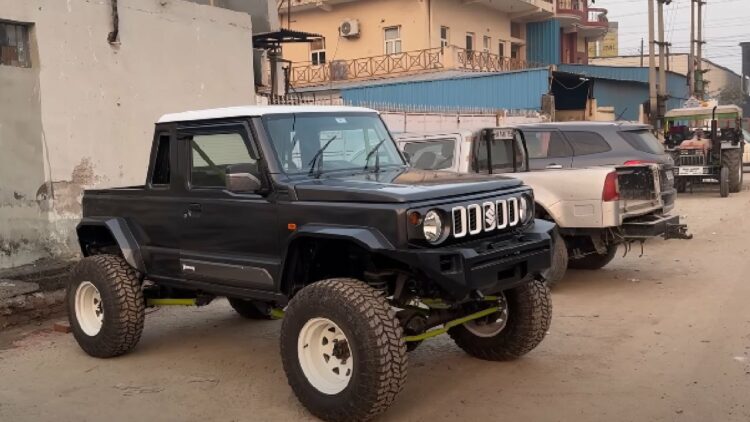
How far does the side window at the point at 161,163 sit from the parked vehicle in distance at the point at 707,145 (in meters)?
15.8

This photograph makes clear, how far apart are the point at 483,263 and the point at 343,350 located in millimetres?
1017

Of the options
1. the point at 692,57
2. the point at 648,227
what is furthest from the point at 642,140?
the point at 692,57

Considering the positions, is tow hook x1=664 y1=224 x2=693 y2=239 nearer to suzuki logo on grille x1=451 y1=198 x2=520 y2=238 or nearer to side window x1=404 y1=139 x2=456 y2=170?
side window x1=404 y1=139 x2=456 y2=170

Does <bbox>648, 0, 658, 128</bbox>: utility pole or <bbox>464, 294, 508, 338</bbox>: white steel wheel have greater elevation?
<bbox>648, 0, 658, 128</bbox>: utility pole

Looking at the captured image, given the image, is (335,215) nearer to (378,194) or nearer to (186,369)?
(378,194)

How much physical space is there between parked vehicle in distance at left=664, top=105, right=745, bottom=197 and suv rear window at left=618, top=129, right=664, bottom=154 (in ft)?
28.6

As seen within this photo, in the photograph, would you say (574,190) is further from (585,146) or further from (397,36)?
(397,36)

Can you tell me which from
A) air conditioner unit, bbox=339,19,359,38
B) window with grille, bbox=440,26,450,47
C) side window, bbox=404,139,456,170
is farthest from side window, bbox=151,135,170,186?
air conditioner unit, bbox=339,19,359,38

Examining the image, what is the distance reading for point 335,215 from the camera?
14.2ft

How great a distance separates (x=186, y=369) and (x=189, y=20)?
19.3 ft

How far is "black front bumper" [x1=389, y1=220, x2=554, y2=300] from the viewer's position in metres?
4.07

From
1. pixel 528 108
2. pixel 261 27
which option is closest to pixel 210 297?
pixel 261 27

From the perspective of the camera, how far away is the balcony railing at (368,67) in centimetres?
3105

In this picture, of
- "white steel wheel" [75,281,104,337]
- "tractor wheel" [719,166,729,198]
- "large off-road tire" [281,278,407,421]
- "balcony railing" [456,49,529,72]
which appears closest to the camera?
"large off-road tire" [281,278,407,421]
